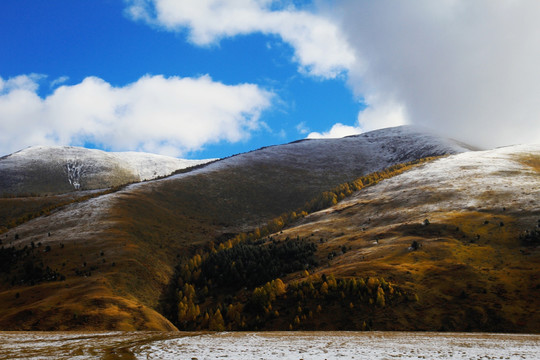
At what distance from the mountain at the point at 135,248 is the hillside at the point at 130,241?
234mm

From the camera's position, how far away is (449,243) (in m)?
62.8

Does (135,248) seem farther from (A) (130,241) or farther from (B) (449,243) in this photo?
(B) (449,243)

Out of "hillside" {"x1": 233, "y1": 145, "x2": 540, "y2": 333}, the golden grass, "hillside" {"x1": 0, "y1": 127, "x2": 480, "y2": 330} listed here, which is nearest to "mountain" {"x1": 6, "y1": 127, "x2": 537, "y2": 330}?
"hillside" {"x1": 0, "y1": 127, "x2": 480, "y2": 330}

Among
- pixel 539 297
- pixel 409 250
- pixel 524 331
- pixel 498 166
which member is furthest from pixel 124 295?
pixel 498 166

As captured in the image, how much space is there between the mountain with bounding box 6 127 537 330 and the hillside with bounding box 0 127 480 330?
234 mm

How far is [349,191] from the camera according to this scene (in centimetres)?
13100

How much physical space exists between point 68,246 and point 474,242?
256 ft

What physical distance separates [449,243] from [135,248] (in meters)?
61.7

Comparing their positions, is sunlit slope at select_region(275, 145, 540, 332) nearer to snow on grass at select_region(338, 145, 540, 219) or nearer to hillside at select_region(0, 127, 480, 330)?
snow on grass at select_region(338, 145, 540, 219)

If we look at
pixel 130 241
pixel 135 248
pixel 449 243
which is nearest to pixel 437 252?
pixel 449 243

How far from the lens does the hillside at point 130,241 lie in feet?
143

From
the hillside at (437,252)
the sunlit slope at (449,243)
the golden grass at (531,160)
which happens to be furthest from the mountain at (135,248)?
the sunlit slope at (449,243)

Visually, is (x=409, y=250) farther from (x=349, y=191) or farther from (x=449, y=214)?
(x=349, y=191)

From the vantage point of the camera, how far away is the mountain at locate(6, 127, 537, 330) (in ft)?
145
